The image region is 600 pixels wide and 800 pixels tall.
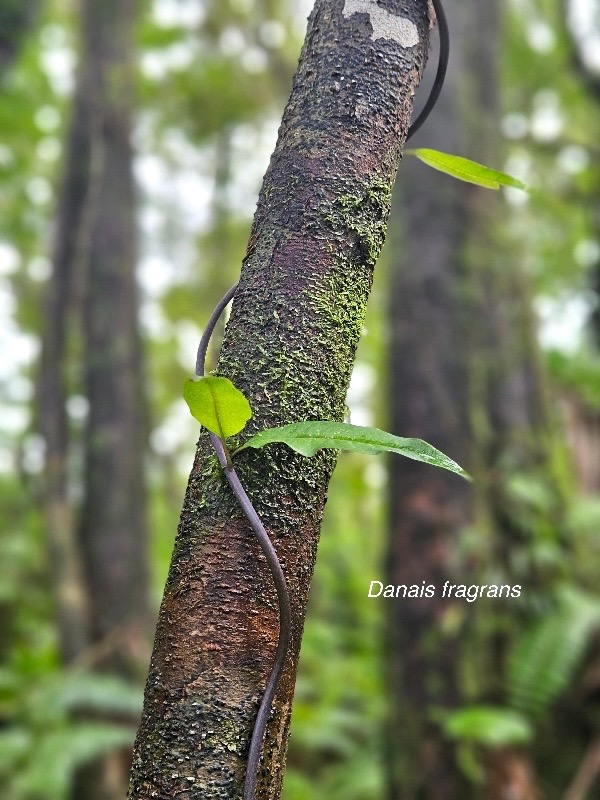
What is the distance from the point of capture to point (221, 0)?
255 inches

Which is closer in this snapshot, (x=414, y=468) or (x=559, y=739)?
(x=559, y=739)

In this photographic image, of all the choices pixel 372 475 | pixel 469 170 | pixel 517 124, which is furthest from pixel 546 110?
pixel 469 170

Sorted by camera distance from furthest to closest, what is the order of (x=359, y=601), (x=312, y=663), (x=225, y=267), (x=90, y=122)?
(x=359, y=601) → (x=225, y=267) → (x=312, y=663) → (x=90, y=122)

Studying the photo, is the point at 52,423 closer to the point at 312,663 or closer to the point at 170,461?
the point at 312,663

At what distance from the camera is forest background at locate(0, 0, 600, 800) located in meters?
3.34

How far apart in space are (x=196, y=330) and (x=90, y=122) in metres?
3.46

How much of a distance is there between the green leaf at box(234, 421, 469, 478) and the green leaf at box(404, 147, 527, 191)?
34 centimetres

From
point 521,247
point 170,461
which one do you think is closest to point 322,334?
point 521,247

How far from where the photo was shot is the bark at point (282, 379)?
2.15ft

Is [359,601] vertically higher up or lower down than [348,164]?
higher up

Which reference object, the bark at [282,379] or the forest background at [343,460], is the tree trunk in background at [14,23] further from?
the bark at [282,379]

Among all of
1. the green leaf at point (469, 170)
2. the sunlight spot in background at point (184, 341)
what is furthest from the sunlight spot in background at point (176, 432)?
the green leaf at point (469, 170)

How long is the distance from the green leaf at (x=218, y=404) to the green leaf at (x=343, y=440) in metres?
0.02

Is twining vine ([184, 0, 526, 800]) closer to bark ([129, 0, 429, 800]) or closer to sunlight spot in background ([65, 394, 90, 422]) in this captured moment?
bark ([129, 0, 429, 800])
